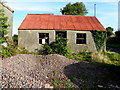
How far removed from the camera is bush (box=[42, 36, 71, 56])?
14.5 meters

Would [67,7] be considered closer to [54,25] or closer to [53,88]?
[54,25]

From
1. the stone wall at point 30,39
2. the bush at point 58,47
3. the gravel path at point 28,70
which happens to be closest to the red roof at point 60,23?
the stone wall at point 30,39

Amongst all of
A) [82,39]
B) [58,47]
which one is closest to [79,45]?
[82,39]

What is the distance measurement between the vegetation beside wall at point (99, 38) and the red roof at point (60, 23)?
513 millimetres

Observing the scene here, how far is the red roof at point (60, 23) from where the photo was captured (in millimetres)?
15750

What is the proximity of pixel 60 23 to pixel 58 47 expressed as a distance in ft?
10.3

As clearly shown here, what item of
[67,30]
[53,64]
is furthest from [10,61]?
[67,30]

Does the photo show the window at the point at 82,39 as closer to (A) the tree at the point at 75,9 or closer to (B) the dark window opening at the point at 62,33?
(B) the dark window opening at the point at 62,33

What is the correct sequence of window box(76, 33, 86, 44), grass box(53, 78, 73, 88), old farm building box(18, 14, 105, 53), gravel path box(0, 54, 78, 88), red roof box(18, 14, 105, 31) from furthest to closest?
window box(76, 33, 86, 44) → red roof box(18, 14, 105, 31) → old farm building box(18, 14, 105, 53) → grass box(53, 78, 73, 88) → gravel path box(0, 54, 78, 88)

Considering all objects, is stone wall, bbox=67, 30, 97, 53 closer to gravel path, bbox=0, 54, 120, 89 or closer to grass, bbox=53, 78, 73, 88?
gravel path, bbox=0, 54, 120, 89

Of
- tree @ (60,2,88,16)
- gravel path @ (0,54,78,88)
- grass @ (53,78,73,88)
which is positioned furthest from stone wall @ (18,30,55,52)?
tree @ (60,2,88,16)

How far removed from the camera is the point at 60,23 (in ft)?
54.3

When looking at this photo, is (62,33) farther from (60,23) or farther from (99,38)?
(99,38)

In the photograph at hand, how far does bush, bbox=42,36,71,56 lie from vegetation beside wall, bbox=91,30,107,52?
10.2ft
